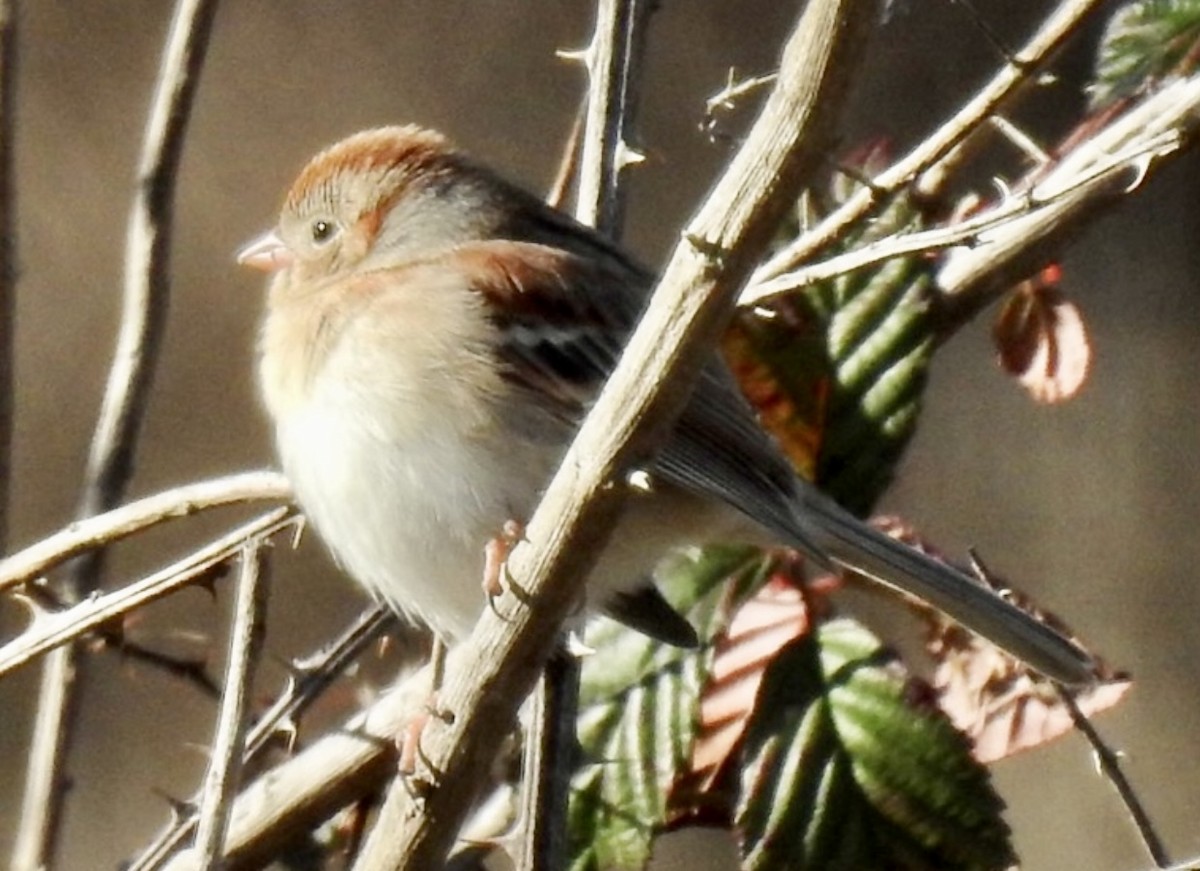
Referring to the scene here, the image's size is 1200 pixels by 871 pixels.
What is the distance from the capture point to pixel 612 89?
1.96 meters

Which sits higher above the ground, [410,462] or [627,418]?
[410,462]

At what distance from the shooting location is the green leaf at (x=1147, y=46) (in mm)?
1862

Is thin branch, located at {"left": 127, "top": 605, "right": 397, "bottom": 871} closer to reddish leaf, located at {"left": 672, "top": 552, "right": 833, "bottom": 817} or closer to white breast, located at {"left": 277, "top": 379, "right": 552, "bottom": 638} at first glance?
white breast, located at {"left": 277, "top": 379, "right": 552, "bottom": 638}

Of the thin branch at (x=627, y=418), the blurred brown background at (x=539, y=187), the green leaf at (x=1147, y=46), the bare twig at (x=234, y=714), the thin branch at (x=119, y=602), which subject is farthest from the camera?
the blurred brown background at (x=539, y=187)

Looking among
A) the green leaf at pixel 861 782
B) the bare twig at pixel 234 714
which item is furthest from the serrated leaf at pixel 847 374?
the bare twig at pixel 234 714

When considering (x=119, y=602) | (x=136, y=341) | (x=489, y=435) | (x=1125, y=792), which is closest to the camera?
(x=119, y=602)

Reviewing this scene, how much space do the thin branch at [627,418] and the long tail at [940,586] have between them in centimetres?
51

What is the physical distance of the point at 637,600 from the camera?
6.58 ft

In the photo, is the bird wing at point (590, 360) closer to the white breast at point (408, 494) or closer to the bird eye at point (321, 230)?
the white breast at point (408, 494)

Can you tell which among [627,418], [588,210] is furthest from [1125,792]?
[588,210]

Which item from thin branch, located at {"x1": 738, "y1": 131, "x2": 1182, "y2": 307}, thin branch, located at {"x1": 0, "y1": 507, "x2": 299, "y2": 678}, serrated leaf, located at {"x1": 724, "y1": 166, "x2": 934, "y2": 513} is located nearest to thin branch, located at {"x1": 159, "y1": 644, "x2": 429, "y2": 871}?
thin branch, located at {"x1": 0, "y1": 507, "x2": 299, "y2": 678}

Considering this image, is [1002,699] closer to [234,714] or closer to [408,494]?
[408,494]

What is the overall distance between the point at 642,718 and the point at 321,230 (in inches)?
30.3

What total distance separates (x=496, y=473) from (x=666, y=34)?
1755 millimetres
